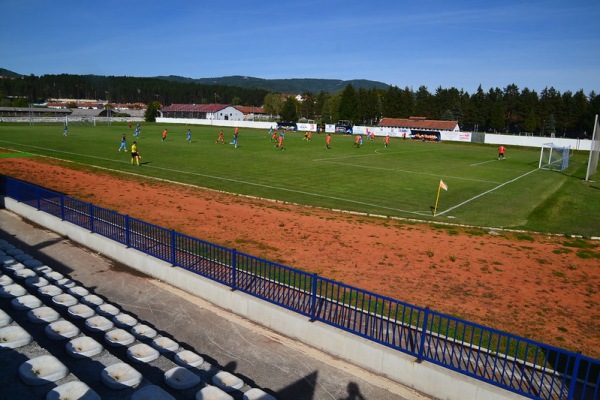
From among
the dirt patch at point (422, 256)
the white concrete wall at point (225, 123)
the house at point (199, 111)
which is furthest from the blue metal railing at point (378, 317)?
the house at point (199, 111)

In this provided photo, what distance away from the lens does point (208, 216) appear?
19.4 meters

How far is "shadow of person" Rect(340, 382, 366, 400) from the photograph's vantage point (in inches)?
308

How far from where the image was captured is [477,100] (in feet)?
399

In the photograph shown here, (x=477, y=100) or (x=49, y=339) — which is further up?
(x=477, y=100)

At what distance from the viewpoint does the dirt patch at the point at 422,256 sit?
444 inches

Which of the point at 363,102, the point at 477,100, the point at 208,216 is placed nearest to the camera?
the point at 208,216

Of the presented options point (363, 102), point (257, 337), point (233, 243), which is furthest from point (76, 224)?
point (363, 102)

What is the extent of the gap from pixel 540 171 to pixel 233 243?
37079 mm

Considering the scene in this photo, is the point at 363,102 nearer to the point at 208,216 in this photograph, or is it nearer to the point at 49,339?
the point at 208,216

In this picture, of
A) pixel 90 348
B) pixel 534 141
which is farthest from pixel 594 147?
pixel 90 348

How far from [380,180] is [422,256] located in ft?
55.3

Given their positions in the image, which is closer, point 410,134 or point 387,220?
point 387,220

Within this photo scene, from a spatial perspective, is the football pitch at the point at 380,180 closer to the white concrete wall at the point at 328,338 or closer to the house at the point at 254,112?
the white concrete wall at the point at 328,338

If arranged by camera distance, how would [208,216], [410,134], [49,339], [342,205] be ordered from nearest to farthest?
[49,339], [208,216], [342,205], [410,134]
